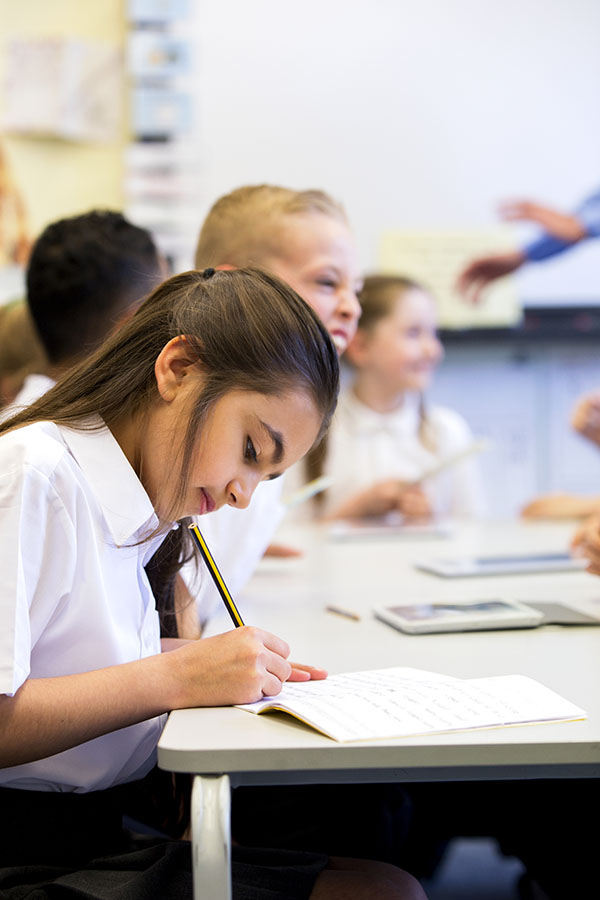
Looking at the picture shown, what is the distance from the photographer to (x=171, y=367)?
2.76 ft

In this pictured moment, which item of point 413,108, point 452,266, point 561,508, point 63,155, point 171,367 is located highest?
point 413,108

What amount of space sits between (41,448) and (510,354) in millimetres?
2312

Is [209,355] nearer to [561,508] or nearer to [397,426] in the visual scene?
[561,508]

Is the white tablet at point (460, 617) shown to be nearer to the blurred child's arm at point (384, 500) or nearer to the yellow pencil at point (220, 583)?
the yellow pencil at point (220, 583)

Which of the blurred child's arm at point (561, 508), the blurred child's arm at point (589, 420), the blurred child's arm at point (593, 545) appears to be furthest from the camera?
the blurred child's arm at point (561, 508)

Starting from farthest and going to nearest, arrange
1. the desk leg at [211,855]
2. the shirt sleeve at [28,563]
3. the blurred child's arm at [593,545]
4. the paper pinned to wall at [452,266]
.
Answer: the paper pinned to wall at [452,266]
the blurred child's arm at [593,545]
the shirt sleeve at [28,563]
the desk leg at [211,855]

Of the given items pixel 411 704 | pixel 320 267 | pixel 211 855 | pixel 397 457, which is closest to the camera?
pixel 211 855

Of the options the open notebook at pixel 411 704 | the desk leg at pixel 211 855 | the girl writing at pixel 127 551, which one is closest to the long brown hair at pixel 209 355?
the girl writing at pixel 127 551

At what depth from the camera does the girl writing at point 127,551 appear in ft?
2.31

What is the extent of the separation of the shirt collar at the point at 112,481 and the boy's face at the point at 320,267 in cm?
56

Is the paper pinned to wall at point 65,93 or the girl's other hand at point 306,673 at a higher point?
the paper pinned to wall at point 65,93

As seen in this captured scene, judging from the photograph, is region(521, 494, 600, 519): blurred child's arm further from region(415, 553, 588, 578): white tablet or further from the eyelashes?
the eyelashes

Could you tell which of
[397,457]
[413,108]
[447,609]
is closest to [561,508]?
[397,457]

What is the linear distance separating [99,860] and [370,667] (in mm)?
265
